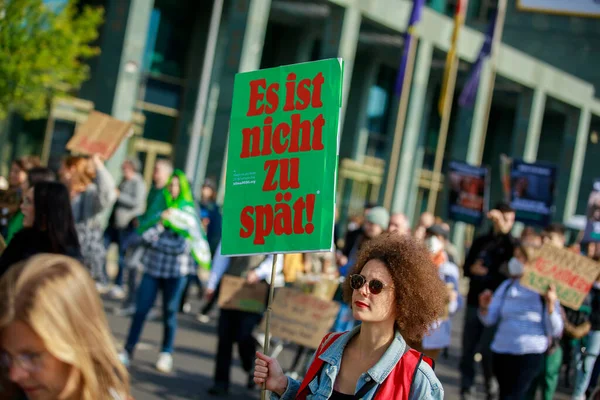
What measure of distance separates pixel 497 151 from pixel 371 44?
1135cm

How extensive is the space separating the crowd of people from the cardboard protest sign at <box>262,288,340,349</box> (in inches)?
9.9

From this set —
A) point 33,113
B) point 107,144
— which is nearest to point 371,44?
point 33,113

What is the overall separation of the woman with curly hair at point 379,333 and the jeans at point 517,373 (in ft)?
12.6

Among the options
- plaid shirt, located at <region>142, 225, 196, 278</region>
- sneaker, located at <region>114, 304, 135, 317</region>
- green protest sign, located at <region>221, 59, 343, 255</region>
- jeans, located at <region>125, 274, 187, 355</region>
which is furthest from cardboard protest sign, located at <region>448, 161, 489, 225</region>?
green protest sign, located at <region>221, 59, 343, 255</region>

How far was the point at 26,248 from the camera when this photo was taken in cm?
514

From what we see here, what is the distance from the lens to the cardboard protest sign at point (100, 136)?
32.2 feet

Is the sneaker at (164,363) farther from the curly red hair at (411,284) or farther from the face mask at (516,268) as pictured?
the curly red hair at (411,284)

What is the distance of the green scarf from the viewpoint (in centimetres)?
940

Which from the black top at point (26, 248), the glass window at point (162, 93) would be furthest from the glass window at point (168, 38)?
the black top at point (26, 248)

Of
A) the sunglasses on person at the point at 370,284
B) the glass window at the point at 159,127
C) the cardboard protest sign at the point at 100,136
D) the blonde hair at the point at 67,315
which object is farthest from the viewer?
the glass window at the point at 159,127

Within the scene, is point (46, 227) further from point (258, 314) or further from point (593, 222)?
point (593, 222)

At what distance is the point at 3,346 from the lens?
89.4 inches

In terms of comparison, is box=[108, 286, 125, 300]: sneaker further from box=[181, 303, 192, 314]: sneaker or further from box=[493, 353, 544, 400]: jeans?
box=[493, 353, 544, 400]: jeans

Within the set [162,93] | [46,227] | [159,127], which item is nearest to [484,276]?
[46,227]
